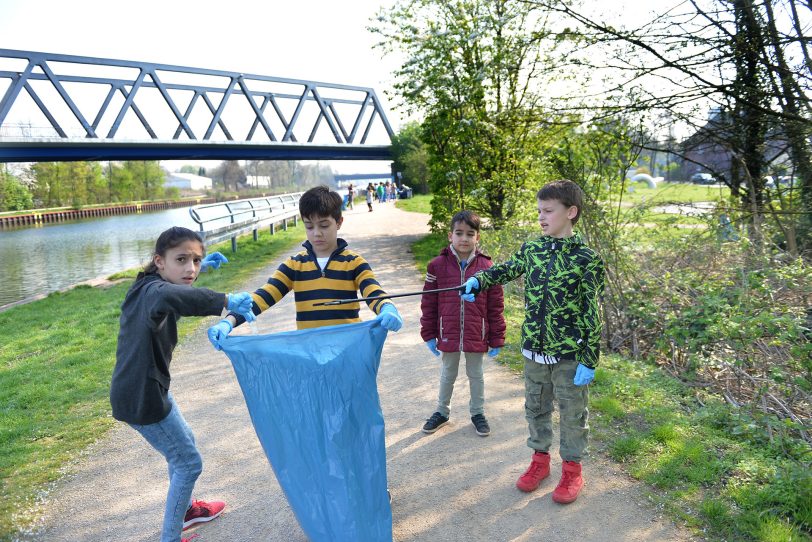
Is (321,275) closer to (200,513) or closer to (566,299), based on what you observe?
(566,299)

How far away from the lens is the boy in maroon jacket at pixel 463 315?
3.76 metres

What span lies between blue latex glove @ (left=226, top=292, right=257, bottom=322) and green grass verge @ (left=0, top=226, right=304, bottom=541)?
72.5 inches

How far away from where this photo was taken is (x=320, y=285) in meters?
2.88

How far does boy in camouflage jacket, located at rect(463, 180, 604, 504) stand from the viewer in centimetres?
296

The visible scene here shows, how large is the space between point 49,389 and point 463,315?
164 inches

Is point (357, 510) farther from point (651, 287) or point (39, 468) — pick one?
point (651, 287)

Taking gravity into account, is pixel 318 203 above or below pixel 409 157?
below

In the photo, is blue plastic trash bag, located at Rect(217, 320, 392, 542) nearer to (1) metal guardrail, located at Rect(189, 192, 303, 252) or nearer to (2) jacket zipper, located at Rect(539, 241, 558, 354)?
(2) jacket zipper, located at Rect(539, 241, 558, 354)

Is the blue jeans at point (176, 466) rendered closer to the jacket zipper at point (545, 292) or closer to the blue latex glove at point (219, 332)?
the blue latex glove at point (219, 332)

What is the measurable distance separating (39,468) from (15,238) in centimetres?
3332

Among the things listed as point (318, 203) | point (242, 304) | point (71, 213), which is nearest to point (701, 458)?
point (318, 203)

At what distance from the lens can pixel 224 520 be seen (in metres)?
2.96

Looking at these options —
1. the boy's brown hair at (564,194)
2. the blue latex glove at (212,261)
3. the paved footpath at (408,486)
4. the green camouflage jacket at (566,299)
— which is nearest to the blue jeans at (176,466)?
the paved footpath at (408,486)

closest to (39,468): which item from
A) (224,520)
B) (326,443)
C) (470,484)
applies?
(224,520)
